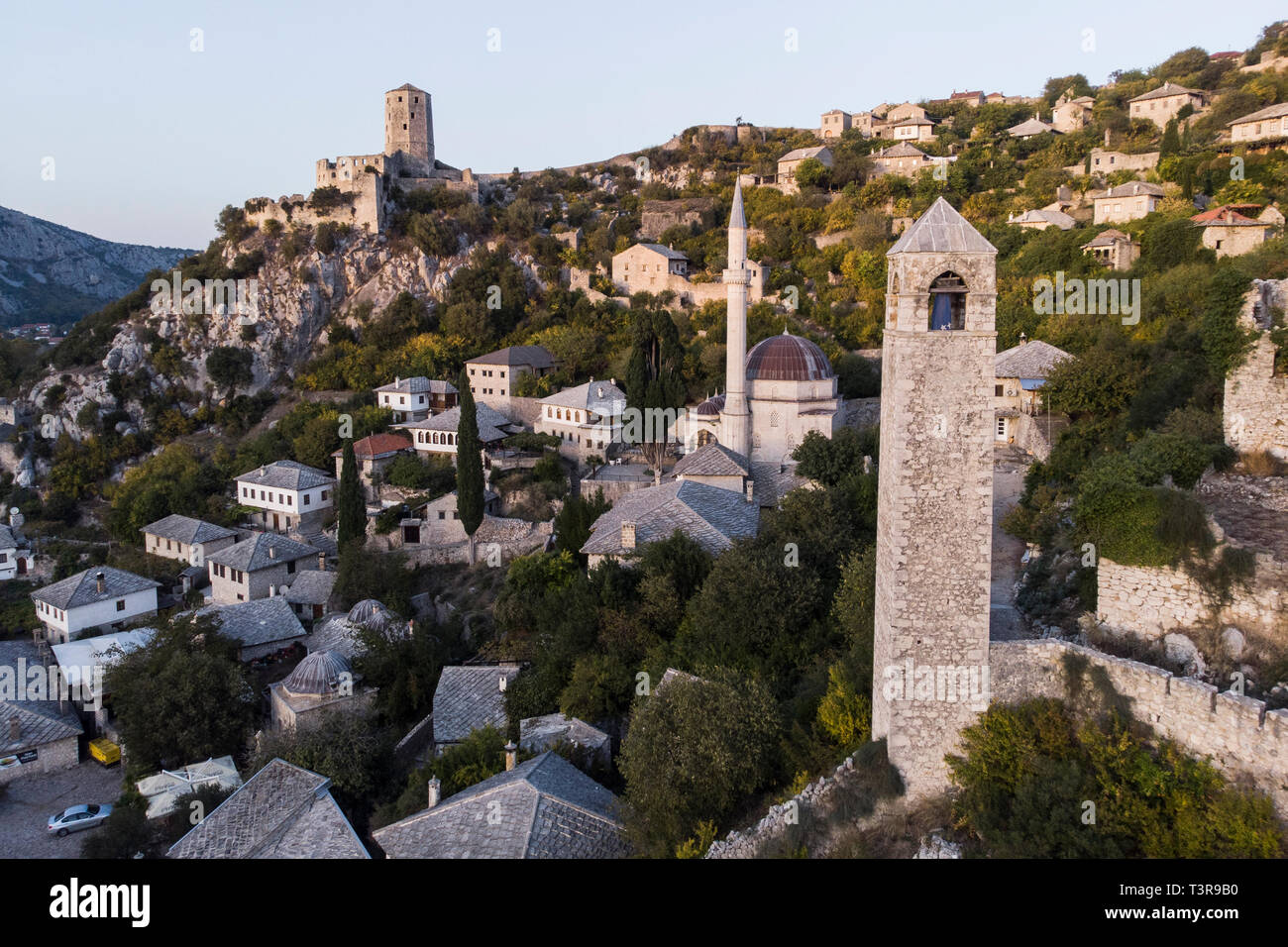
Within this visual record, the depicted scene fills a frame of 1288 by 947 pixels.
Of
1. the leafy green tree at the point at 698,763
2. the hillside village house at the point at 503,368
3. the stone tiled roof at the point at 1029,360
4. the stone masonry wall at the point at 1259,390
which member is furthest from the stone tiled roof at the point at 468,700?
the hillside village house at the point at 503,368

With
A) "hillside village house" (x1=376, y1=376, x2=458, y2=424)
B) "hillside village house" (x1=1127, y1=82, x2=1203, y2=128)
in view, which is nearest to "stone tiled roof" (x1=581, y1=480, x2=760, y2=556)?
"hillside village house" (x1=376, y1=376, x2=458, y2=424)

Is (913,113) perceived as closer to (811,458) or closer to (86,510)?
(811,458)

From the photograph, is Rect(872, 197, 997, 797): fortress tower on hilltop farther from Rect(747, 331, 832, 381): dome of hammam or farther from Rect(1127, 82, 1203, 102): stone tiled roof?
Rect(1127, 82, 1203, 102): stone tiled roof

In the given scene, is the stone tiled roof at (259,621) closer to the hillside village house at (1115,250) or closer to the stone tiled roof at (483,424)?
the stone tiled roof at (483,424)

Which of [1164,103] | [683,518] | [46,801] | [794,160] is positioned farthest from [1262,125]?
[46,801]

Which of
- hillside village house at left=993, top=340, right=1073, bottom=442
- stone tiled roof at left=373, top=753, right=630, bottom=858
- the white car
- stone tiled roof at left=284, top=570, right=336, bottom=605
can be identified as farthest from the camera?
stone tiled roof at left=284, top=570, right=336, bottom=605

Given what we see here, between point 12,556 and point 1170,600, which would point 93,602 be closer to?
point 12,556
